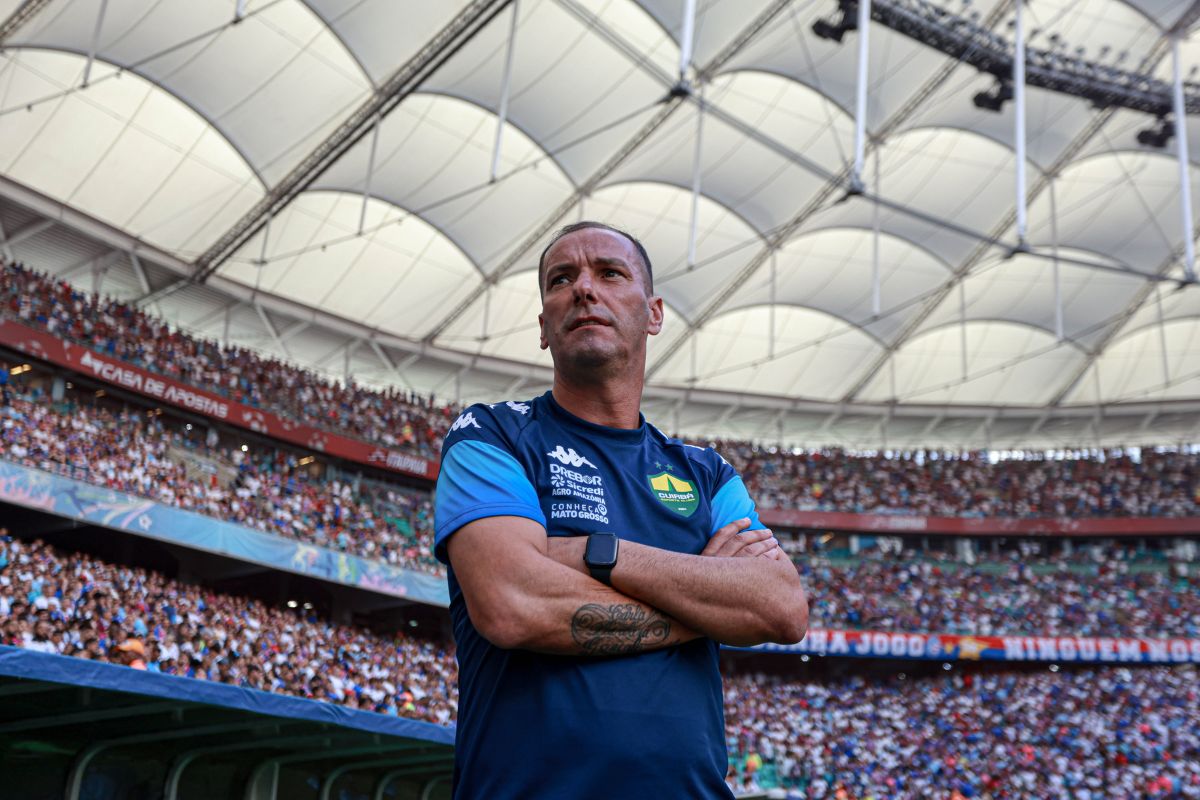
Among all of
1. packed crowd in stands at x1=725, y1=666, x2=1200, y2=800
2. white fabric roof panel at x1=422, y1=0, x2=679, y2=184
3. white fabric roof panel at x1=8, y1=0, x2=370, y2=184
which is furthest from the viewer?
white fabric roof panel at x1=422, y1=0, x2=679, y2=184

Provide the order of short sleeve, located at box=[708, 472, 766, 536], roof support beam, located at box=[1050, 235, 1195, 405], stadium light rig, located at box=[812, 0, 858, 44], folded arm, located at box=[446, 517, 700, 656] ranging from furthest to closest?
roof support beam, located at box=[1050, 235, 1195, 405] → stadium light rig, located at box=[812, 0, 858, 44] → short sleeve, located at box=[708, 472, 766, 536] → folded arm, located at box=[446, 517, 700, 656]

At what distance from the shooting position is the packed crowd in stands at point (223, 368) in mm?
31500

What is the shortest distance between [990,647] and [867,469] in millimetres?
11796

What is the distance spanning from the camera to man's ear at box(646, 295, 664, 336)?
9.36ft

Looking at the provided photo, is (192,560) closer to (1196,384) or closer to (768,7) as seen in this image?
(768,7)

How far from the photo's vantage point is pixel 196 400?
34.4 metres

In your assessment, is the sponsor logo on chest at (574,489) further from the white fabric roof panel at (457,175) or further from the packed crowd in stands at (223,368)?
the packed crowd in stands at (223,368)

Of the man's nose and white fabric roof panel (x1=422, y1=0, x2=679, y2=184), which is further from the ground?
white fabric roof panel (x1=422, y1=0, x2=679, y2=184)

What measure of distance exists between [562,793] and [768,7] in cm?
3417

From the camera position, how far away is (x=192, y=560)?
1228 inches

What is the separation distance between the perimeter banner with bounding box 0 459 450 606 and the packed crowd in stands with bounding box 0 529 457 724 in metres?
1.36

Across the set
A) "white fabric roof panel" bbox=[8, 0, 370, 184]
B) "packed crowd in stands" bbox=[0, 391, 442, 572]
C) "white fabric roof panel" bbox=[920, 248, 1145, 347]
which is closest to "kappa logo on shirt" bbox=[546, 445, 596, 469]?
"packed crowd in stands" bbox=[0, 391, 442, 572]

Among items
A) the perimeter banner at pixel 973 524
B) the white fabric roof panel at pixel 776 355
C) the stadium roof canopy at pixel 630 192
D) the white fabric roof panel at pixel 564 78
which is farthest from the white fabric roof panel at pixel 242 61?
the perimeter banner at pixel 973 524

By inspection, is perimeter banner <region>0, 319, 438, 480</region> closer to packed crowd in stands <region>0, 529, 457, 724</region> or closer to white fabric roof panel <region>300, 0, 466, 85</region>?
packed crowd in stands <region>0, 529, 457, 724</region>
